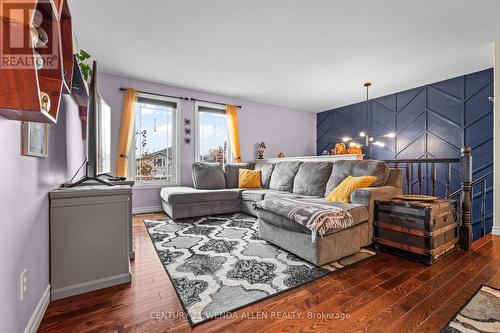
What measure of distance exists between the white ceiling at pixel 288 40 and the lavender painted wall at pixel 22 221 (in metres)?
1.59

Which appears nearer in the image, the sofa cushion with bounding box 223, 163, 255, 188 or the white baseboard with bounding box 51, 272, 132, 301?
the white baseboard with bounding box 51, 272, 132, 301

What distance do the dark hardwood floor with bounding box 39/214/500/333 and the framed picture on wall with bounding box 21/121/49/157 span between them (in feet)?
3.20

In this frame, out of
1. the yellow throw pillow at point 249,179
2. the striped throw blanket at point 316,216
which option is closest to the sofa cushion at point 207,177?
the yellow throw pillow at point 249,179

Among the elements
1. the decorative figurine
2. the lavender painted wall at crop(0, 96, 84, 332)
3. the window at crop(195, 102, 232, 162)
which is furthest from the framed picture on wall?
the window at crop(195, 102, 232, 162)

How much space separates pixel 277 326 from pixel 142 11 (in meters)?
2.92

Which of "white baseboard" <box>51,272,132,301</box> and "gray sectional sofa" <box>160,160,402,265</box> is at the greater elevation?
"gray sectional sofa" <box>160,160,402,265</box>

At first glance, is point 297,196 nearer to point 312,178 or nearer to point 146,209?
point 312,178

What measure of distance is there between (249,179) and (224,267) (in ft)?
8.18

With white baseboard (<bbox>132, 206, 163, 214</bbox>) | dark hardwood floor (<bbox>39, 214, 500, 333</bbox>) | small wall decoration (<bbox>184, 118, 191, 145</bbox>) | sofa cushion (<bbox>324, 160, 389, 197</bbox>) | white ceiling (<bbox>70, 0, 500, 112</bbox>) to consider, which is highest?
white ceiling (<bbox>70, 0, 500, 112</bbox>)

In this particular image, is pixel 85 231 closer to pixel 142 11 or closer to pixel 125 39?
pixel 142 11

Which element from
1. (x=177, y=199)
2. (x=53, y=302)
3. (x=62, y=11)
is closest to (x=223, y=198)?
(x=177, y=199)

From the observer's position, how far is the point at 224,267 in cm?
193

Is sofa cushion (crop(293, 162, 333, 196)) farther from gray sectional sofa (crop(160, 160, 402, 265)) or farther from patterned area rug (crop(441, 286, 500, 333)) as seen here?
patterned area rug (crop(441, 286, 500, 333))

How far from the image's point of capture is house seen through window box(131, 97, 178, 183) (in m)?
4.31
